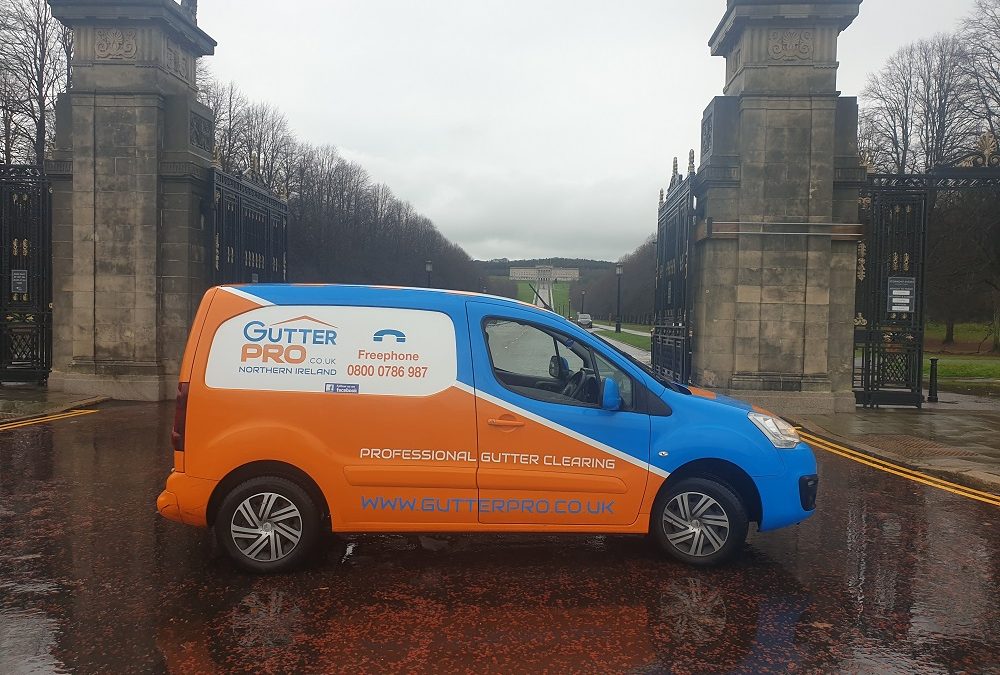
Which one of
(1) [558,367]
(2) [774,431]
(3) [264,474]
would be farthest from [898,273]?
(3) [264,474]

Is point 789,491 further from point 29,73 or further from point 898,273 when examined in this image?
point 29,73

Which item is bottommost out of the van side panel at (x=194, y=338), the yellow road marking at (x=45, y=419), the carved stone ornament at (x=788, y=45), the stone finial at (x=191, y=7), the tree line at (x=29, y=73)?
the yellow road marking at (x=45, y=419)

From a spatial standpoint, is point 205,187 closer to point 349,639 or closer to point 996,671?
point 349,639

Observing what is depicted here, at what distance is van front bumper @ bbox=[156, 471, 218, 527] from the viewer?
4.87 metres

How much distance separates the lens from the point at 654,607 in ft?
14.3

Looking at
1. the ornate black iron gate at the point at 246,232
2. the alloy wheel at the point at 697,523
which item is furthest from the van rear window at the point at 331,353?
the ornate black iron gate at the point at 246,232

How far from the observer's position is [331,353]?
4957 mm

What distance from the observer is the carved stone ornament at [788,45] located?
13414 mm

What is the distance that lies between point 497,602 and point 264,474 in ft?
6.01

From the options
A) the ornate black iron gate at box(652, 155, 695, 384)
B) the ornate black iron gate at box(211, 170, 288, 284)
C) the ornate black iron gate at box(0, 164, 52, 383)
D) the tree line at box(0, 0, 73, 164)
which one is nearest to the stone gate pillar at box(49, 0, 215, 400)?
the ornate black iron gate at box(211, 170, 288, 284)

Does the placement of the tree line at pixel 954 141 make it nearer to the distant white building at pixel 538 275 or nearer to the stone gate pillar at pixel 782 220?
the stone gate pillar at pixel 782 220

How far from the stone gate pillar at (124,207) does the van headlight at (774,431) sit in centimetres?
1246

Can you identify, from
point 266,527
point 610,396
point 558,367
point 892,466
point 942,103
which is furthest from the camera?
point 942,103

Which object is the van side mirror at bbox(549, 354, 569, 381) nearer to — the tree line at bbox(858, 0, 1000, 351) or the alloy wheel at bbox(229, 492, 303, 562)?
the alloy wheel at bbox(229, 492, 303, 562)
